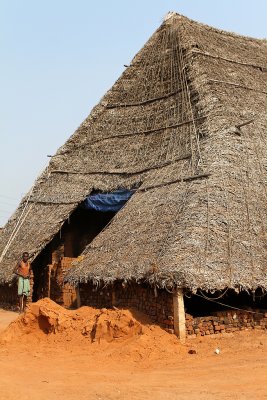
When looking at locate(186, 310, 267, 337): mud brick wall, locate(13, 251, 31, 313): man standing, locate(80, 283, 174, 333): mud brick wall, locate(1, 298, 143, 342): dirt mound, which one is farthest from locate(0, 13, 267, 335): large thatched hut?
locate(13, 251, 31, 313): man standing

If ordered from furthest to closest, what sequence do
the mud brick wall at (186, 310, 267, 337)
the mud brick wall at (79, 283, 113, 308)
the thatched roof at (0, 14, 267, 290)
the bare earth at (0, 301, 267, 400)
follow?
the mud brick wall at (79, 283, 113, 308) → the thatched roof at (0, 14, 267, 290) → the mud brick wall at (186, 310, 267, 337) → the bare earth at (0, 301, 267, 400)

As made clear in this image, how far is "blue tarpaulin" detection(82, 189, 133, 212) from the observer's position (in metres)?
15.2

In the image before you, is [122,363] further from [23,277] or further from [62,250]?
[62,250]

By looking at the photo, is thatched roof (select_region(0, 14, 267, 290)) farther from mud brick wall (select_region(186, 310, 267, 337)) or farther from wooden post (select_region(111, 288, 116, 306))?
mud brick wall (select_region(186, 310, 267, 337))

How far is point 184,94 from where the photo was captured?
52.6 feet

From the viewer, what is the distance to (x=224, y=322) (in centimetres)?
988

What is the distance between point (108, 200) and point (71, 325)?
5.71 meters

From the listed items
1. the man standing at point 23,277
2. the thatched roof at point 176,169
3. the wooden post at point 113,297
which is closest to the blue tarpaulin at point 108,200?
the thatched roof at point 176,169

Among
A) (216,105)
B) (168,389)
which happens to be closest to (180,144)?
(216,105)

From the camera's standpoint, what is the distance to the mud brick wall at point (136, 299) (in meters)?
9.70

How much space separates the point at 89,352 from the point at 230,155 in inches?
229

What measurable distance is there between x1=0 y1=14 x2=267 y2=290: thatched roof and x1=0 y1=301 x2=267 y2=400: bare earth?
1.07 m

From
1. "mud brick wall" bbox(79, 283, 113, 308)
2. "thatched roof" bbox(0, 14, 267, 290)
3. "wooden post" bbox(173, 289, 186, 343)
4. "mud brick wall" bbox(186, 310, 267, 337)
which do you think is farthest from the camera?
"mud brick wall" bbox(79, 283, 113, 308)

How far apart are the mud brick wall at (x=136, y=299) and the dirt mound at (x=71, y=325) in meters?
0.46
